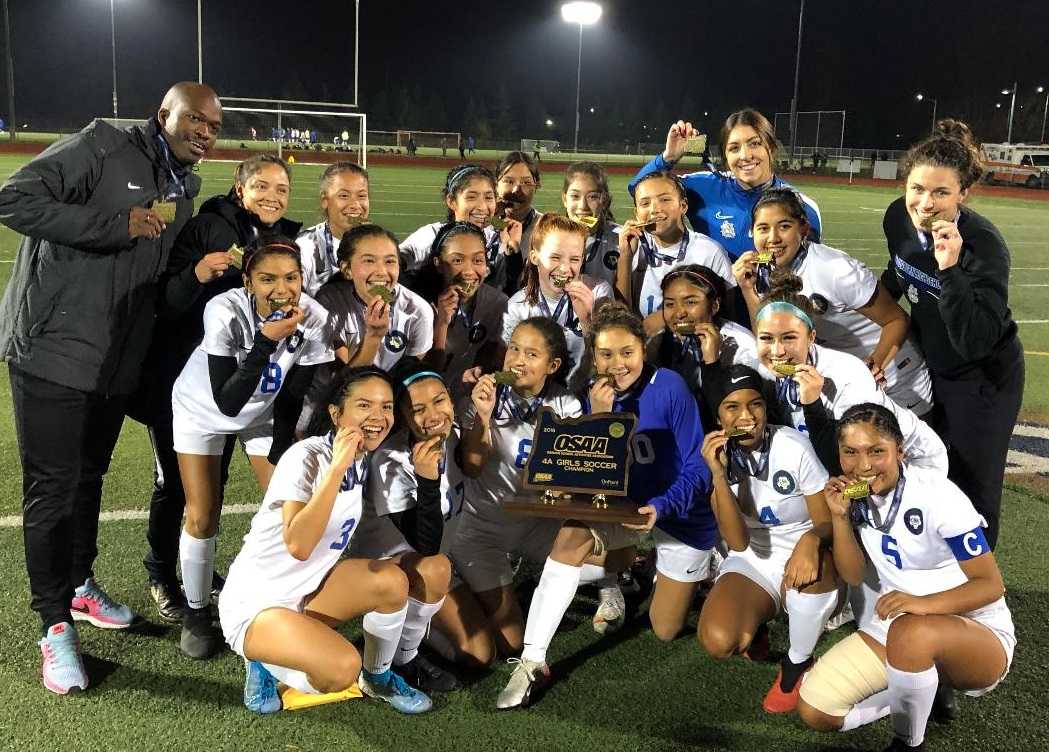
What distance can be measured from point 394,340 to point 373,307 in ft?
0.65

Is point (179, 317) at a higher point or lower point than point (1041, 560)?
higher

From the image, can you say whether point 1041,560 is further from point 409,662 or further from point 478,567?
point 409,662

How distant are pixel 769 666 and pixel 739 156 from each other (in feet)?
7.18

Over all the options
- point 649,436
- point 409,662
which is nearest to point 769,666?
point 649,436

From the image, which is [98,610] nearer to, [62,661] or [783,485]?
[62,661]

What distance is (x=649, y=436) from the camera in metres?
→ 3.61

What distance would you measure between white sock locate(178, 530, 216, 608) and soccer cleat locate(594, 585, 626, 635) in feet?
4.85

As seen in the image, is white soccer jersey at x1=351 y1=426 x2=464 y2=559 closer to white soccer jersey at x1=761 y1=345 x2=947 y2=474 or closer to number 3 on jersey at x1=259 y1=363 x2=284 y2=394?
number 3 on jersey at x1=259 y1=363 x2=284 y2=394

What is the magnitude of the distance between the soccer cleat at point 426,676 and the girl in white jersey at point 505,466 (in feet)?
0.85

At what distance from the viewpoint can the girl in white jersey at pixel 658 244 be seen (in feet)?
13.4

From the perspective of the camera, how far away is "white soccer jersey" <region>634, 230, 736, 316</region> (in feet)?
13.4

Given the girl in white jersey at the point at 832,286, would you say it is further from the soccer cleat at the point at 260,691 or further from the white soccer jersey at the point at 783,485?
the soccer cleat at the point at 260,691

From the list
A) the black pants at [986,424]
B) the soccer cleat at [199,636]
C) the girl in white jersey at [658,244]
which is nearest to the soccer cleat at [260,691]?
the soccer cleat at [199,636]

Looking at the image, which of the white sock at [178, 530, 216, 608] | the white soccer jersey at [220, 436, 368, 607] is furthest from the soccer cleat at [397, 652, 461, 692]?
the white sock at [178, 530, 216, 608]
